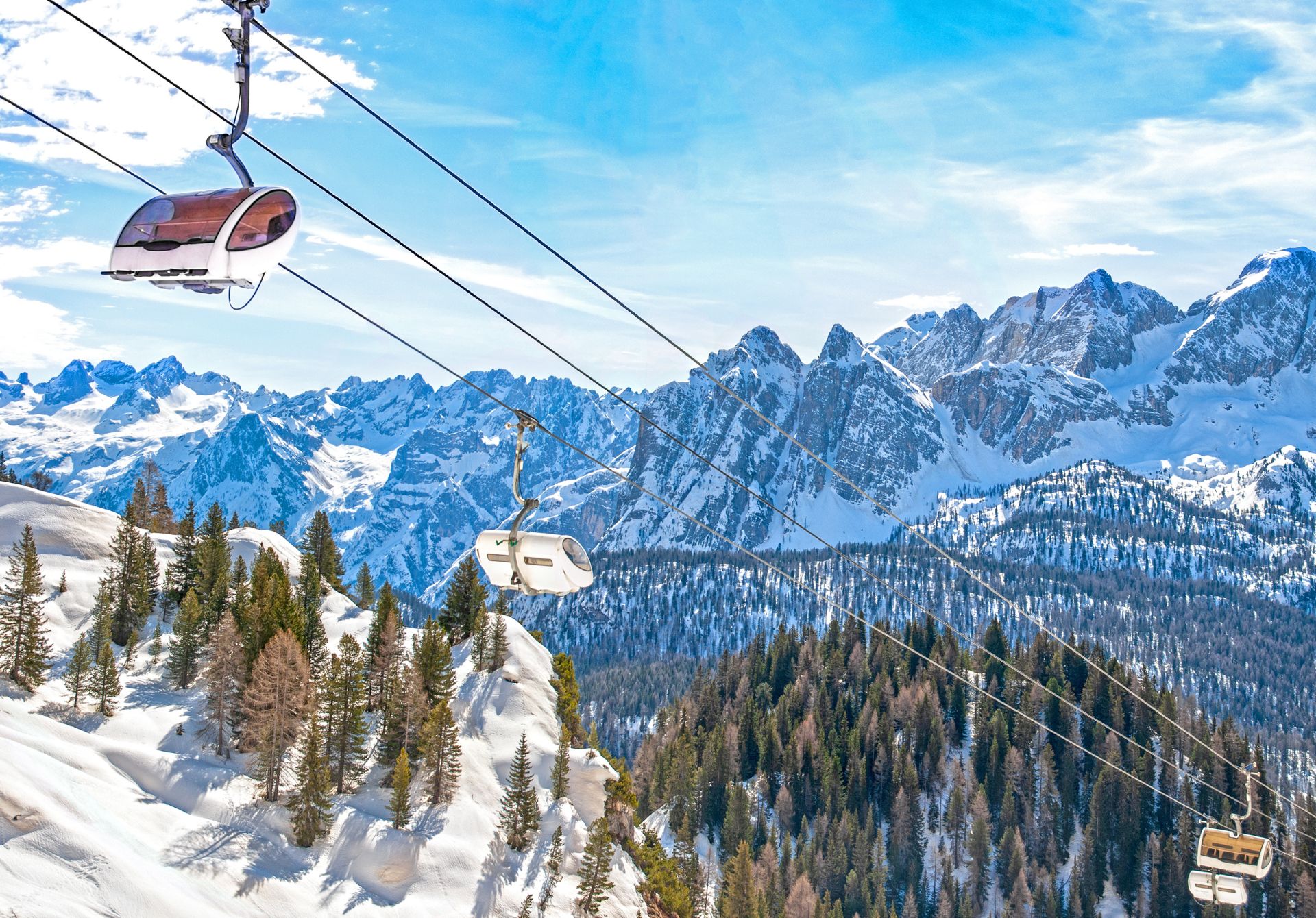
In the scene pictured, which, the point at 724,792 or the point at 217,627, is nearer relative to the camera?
the point at 217,627

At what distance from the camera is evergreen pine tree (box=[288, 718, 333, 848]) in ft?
194

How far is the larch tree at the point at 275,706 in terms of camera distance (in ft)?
202

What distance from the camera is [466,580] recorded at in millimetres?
89000

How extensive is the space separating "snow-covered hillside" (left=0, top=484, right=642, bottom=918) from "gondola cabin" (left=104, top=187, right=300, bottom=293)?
111ft

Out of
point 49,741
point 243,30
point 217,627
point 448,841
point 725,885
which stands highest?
point 243,30

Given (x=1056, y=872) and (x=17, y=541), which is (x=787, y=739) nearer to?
(x=1056, y=872)

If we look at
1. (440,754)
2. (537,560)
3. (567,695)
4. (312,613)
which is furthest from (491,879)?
(537,560)

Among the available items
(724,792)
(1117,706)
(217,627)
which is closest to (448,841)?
(217,627)

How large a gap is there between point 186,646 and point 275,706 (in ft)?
35.9

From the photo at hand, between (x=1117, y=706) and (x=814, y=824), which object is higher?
(x=1117, y=706)

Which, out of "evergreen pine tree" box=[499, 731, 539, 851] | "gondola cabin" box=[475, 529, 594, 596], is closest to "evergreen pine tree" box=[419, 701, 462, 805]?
"evergreen pine tree" box=[499, 731, 539, 851]

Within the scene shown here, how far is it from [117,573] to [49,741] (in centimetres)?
2207

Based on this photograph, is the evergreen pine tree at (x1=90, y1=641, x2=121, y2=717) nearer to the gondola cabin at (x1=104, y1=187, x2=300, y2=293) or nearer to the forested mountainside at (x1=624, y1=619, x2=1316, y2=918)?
the forested mountainside at (x1=624, y1=619, x2=1316, y2=918)

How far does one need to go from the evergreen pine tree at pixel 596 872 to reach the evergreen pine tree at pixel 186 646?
92.2ft
